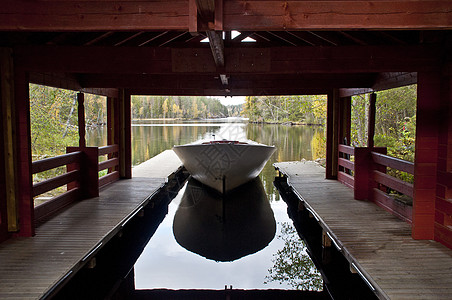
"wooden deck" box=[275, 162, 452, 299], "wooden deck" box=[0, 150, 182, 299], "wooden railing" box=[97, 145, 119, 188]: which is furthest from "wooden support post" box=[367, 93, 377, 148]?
"wooden railing" box=[97, 145, 119, 188]

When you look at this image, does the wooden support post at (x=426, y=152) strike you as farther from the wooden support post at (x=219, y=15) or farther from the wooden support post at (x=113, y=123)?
the wooden support post at (x=113, y=123)

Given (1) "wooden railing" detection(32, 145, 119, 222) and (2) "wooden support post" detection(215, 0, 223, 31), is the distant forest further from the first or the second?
(2) "wooden support post" detection(215, 0, 223, 31)

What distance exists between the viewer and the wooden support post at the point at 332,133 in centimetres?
736

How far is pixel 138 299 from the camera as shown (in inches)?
146

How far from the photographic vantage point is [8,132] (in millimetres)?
3631

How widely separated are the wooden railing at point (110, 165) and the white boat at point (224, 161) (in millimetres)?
1330

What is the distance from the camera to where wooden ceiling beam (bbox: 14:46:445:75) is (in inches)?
148

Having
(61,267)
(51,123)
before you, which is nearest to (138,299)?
(61,267)

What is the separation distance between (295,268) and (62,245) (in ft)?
8.97

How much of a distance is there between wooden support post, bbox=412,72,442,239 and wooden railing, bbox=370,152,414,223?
43 centimetres

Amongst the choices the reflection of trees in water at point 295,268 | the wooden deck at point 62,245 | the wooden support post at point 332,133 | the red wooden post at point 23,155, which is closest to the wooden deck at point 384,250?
the reflection of trees in water at point 295,268

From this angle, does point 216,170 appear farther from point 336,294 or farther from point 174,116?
point 174,116

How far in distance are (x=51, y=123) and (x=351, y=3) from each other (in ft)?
31.7

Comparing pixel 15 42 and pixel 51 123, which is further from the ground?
pixel 15 42
